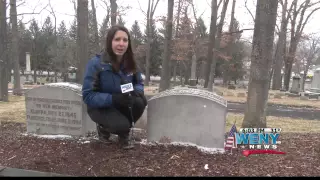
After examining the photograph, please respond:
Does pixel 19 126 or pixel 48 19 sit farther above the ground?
pixel 48 19

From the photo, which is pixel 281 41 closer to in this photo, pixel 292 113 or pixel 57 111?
pixel 292 113

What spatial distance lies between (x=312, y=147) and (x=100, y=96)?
3.28 metres

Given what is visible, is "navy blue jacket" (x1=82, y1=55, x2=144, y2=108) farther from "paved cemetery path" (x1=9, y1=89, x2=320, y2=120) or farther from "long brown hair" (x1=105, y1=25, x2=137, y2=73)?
"paved cemetery path" (x1=9, y1=89, x2=320, y2=120)

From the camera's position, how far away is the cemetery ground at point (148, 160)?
344cm

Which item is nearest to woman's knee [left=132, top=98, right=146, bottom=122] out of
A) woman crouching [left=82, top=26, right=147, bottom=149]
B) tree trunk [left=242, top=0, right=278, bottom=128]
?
woman crouching [left=82, top=26, right=147, bottom=149]

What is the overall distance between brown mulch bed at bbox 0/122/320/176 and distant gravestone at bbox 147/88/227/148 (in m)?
0.22

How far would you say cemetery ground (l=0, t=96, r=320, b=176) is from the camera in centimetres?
344

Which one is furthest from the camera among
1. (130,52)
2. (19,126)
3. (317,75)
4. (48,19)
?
(48,19)

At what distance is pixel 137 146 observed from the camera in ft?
14.1

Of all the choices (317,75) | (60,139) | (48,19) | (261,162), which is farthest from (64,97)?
(48,19)

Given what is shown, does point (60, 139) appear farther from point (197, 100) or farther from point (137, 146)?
point (197, 100)

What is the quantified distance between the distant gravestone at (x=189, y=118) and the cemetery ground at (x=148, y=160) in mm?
217

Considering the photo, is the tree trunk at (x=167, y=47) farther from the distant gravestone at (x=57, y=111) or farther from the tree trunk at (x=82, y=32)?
the distant gravestone at (x=57, y=111)

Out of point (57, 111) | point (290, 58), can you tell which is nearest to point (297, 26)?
point (290, 58)
